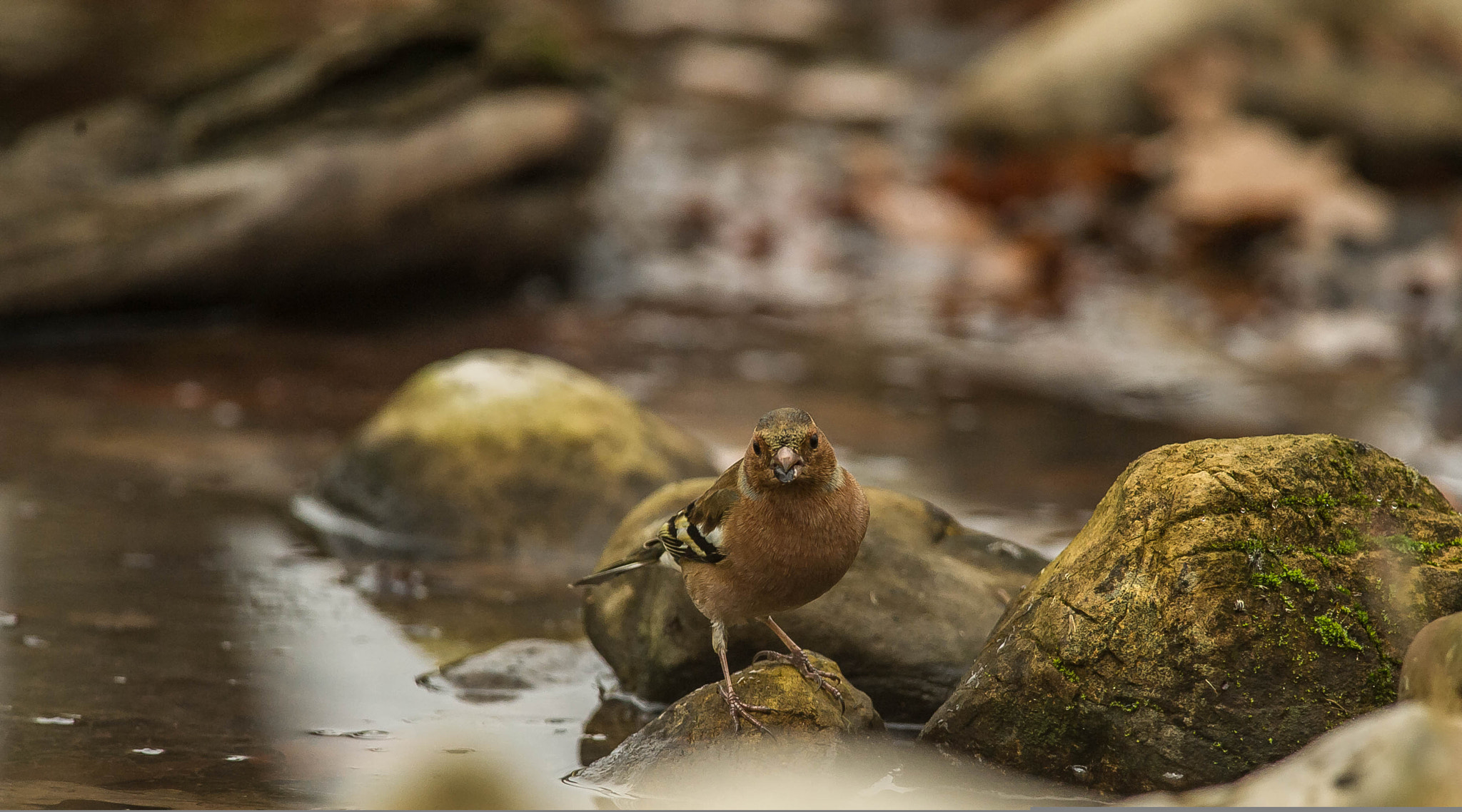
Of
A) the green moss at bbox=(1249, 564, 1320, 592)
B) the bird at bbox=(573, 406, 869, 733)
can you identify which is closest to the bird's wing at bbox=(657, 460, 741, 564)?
the bird at bbox=(573, 406, 869, 733)

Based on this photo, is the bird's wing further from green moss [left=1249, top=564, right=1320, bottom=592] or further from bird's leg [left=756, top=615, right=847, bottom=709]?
green moss [left=1249, top=564, right=1320, bottom=592]

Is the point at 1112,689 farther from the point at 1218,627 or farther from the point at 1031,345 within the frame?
the point at 1031,345

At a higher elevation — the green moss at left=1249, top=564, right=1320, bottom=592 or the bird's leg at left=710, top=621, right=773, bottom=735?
the green moss at left=1249, top=564, right=1320, bottom=592

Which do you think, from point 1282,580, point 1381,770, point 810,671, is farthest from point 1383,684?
point 810,671

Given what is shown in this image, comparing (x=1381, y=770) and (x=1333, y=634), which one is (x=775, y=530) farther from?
(x=1381, y=770)

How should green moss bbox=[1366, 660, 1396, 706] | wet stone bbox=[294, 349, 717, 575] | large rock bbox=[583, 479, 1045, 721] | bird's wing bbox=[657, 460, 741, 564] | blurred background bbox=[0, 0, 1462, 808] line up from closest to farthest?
green moss bbox=[1366, 660, 1396, 706] < bird's wing bbox=[657, 460, 741, 564] < large rock bbox=[583, 479, 1045, 721] < blurred background bbox=[0, 0, 1462, 808] < wet stone bbox=[294, 349, 717, 575]

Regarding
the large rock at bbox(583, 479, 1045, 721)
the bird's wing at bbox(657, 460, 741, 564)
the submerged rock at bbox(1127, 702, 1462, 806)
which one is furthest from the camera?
the large rock at bbox(583, 479, 1045, 721)

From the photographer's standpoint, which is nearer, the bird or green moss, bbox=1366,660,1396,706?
green moss, bbox=1366,660,1396,706
